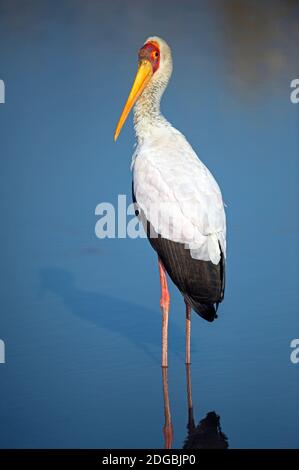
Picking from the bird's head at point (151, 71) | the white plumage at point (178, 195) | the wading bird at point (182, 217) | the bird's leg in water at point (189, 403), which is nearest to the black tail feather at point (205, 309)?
the wading bird at point (182, 217)

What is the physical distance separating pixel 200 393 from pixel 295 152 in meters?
5.27

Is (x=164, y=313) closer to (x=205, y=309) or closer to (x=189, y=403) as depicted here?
(x=205, y=309)

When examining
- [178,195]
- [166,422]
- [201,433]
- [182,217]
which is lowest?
[201,433]

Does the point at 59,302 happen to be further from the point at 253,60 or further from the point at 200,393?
the point at 253,60

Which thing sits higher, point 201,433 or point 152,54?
point 152,54

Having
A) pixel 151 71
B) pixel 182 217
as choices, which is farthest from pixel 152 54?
pixel 182 217

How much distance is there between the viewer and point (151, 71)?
6766 mm

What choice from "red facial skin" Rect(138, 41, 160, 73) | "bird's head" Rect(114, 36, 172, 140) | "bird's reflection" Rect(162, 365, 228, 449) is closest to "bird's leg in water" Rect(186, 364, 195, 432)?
"bird's reflection" Rect(162, 365, 228, 449)

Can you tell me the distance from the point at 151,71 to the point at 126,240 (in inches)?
82.0

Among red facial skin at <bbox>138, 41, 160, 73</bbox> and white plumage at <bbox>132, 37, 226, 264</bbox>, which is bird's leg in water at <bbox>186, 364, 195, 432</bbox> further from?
red facial skin at <bbox>138, 41, 160, 73</bbox>

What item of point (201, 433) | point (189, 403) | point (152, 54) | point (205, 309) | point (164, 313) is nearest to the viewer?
point (201, 433)

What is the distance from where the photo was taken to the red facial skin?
6.74 metres

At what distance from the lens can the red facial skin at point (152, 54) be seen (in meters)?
6.74

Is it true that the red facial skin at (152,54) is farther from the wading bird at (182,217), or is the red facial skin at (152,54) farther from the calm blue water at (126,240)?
the calm blue water at (126,240)
